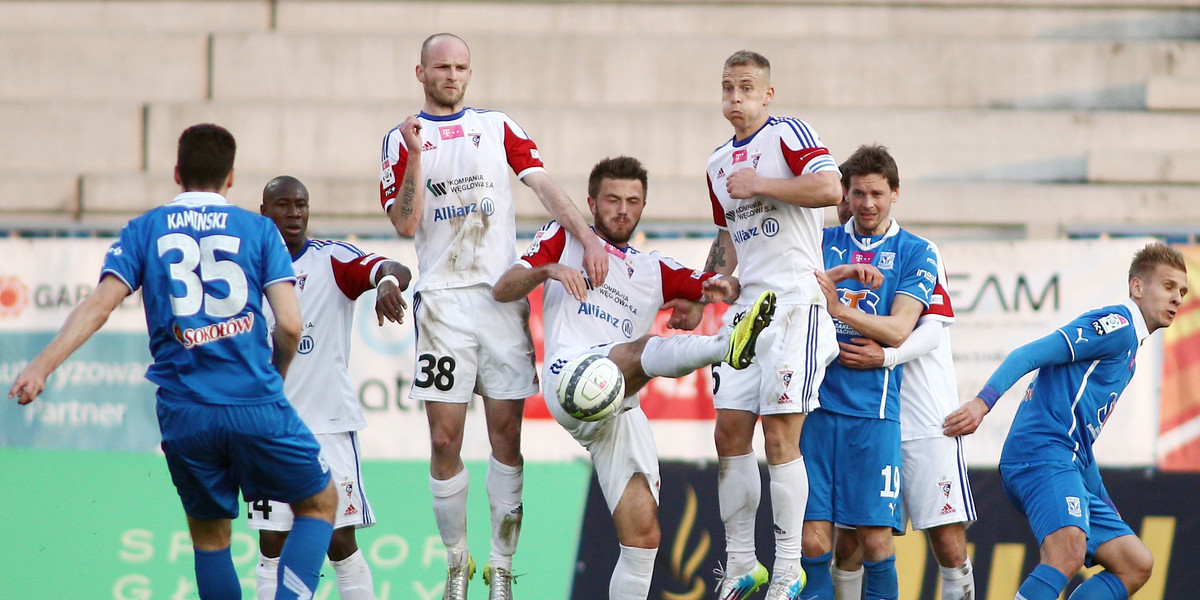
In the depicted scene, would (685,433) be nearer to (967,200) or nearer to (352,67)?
(967,200)

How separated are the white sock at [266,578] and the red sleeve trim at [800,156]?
3562mm

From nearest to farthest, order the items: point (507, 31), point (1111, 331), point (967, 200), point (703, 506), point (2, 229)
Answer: point (1111, 331)
point (703, 506)
point (2, 229)
point (967, 200)
point (507, 31)

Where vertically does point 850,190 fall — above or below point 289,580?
above

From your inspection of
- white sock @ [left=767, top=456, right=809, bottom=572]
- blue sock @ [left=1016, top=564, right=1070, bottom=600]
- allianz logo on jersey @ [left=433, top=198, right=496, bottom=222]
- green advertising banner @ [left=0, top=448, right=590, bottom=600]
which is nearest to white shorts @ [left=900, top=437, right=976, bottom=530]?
blue sock @ [left=1016, top=564, right=1070, bottom=600]

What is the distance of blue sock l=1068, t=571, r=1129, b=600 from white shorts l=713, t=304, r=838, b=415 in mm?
1854

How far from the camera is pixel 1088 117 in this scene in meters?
13.4

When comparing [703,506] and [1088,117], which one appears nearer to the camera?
[703,506]

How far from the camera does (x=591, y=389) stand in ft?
19.5

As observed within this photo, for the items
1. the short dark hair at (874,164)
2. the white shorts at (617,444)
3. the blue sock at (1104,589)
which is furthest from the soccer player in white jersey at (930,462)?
the white shorts at (617,444)

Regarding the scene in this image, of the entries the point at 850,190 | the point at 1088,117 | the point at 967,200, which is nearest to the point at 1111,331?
the point at 850,190

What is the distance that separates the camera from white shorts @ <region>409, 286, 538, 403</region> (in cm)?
650

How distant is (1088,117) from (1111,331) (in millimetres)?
7813

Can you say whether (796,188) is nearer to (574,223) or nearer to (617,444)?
(574,223)

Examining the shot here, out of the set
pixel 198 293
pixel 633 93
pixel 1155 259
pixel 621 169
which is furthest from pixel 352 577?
pixel 633 93
